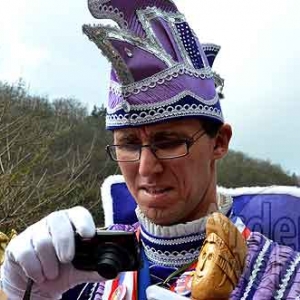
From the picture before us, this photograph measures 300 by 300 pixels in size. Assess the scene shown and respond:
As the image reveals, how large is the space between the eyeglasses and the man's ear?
0.41 feet

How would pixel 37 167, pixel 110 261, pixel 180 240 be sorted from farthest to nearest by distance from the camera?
1. pixel 37 167
2. pixel 180 240
3. pixel 110 261

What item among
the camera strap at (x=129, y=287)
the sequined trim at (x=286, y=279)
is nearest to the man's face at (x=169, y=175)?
the camera strap at (x=129, y=287)

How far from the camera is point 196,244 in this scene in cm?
193

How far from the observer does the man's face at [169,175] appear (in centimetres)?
181

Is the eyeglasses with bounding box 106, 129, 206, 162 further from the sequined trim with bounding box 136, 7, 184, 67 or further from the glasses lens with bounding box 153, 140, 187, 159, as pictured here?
the sequined trim with bounding box 136, 7, 184, 67

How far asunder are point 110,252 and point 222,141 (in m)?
0.53

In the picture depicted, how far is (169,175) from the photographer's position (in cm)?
181

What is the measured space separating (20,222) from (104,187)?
6.11 metres

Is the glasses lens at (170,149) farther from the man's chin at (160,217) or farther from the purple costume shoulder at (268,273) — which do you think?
the purple costume shoulder at (268,273)

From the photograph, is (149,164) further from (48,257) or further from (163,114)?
(48,257)

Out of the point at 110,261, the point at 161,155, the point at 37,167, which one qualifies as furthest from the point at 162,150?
the point at 37,167

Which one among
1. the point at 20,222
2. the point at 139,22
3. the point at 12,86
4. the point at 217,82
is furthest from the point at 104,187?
the point at 12,86

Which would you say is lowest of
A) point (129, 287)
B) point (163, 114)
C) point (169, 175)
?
point (129, 287)

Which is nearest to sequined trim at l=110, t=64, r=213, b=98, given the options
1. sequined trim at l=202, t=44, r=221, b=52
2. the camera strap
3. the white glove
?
sequined trim at l=202, t=44, r=221, b=52
